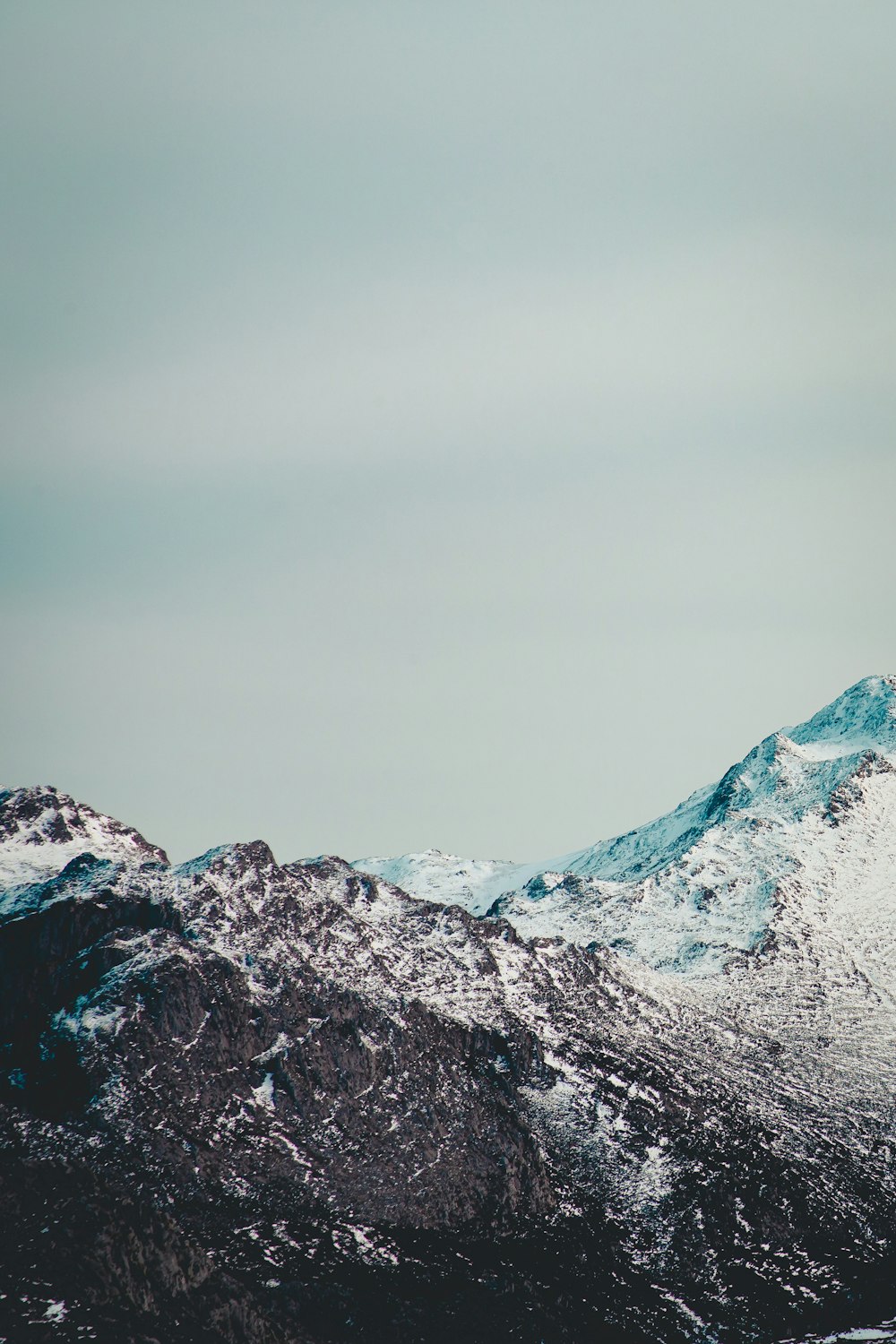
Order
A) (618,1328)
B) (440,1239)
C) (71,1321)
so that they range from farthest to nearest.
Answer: (440,1239) → (618,1328) → (71,1321)

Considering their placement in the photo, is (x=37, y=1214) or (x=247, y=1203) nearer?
(x=37, y=1214)

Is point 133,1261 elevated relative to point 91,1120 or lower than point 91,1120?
lower

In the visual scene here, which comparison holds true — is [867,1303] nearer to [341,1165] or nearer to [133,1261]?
[341,1165]

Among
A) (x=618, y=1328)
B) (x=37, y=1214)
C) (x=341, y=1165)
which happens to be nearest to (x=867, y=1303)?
(x=618, y=1328)

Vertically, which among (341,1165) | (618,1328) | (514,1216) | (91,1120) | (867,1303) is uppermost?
(91,1120)

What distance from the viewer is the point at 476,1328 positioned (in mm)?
175250

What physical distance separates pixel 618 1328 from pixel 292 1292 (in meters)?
38.7

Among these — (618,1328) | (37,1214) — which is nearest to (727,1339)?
(618,1328)

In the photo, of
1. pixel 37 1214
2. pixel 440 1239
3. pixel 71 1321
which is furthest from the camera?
pixel 440 1239

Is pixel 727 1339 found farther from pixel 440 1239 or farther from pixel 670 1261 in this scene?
pixel 440 1239

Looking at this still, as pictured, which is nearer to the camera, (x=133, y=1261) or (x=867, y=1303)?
(x=133, y=1261)

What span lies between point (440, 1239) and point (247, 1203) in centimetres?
2490

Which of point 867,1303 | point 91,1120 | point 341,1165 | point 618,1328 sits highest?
point 91,1120

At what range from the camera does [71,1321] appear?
154 meters
